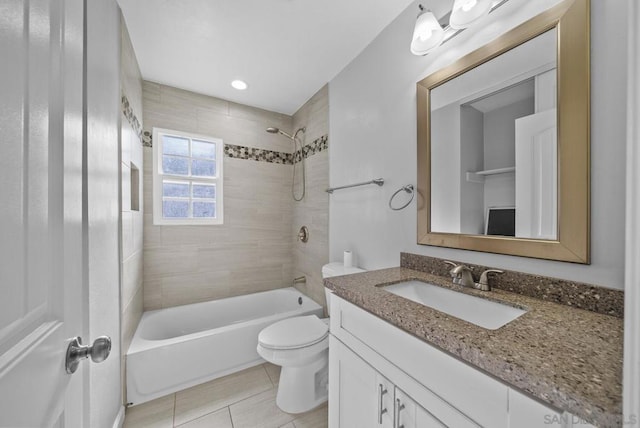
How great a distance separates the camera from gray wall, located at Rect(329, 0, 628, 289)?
0.77 meters

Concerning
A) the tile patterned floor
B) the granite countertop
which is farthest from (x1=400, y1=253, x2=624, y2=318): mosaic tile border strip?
the tile patterned floor

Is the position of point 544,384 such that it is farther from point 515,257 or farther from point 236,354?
point 236,354

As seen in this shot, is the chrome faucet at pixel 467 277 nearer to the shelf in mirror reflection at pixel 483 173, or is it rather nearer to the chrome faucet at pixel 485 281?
the chrome faucet at pixel 485 281

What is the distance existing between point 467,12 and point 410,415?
1.58 meters

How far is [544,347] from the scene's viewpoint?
1.88 ft

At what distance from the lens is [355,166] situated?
6.28 feet

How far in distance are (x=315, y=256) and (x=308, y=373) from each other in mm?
1089

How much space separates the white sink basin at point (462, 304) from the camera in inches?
35.4

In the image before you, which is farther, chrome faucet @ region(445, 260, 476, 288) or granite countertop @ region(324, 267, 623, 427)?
chrome faucet @ region(445, 260, 476, 288)

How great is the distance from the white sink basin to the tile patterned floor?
1027 millimetres

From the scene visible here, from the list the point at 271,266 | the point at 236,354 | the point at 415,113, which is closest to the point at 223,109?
the point at 271,266

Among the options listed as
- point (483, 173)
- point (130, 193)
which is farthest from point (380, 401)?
point (130, 193)

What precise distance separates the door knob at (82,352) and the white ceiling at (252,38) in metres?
1.78

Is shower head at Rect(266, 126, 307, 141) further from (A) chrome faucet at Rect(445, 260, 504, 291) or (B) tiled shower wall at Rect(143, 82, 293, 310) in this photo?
(A) chrome faucet at Rect(445, 260, 504, 291)
